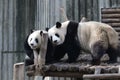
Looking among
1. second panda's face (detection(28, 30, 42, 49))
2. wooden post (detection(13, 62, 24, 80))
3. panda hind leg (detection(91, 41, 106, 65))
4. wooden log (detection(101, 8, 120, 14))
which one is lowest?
wooden post (detection(13, 62, 24, 80))

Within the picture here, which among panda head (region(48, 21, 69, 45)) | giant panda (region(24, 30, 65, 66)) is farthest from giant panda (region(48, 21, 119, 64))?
giant panda (region(24, 30, 65, 66))

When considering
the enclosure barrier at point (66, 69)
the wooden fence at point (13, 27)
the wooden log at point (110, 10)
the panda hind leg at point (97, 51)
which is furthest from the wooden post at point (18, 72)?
the wooden fence at point (13, 27)

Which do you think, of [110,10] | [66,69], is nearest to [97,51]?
[66,69]

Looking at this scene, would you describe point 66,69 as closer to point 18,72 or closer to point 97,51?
point 97,51

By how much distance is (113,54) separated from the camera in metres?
7.42

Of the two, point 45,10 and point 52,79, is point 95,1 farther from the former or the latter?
point 52,79

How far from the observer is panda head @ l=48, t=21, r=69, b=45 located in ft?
24.4

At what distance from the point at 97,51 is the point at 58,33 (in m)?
0.88

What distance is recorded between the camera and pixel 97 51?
6980 mm

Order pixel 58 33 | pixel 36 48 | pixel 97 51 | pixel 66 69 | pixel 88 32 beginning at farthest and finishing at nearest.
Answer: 1. pixel 58 33
2. pixel 88 32
3. pixel 36 48
4. pixel 97 51
5. pixel 66 69

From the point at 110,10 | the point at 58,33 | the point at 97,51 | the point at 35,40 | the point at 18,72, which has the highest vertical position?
the point at 110,10

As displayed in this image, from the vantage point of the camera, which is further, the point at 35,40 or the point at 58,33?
the point at 58,33

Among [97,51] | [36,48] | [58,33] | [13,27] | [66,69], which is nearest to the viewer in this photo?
[66,69]

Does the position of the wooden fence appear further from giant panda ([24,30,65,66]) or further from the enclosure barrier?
the enclosure barrier
